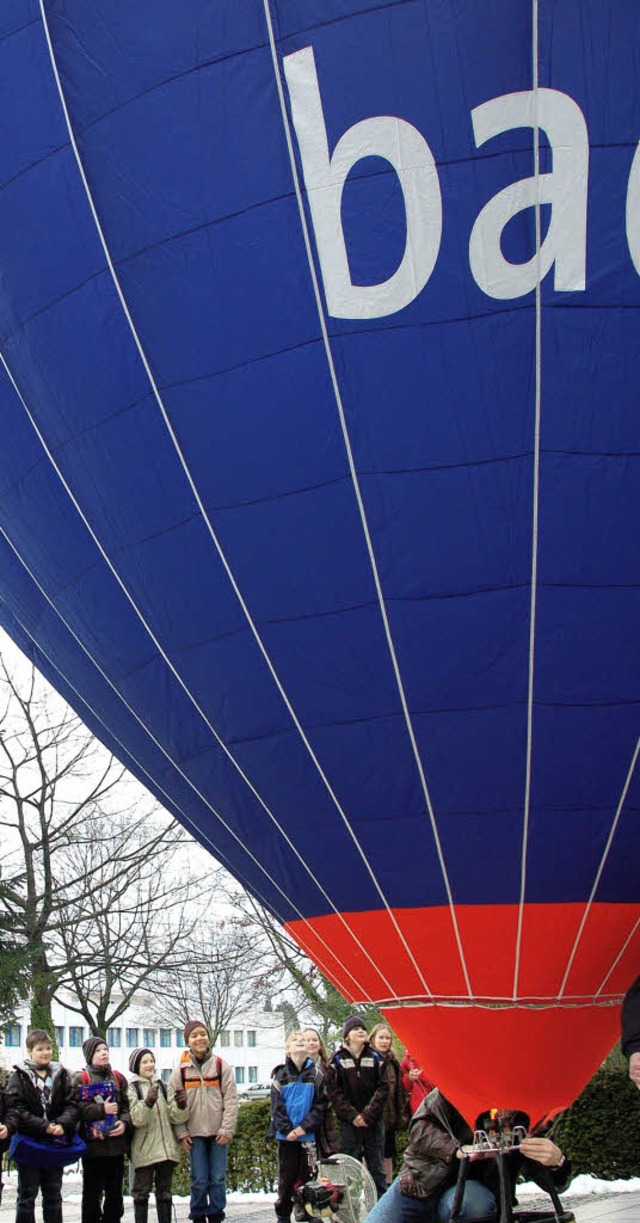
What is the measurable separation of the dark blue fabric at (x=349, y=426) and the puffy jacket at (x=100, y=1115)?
9.78 feet

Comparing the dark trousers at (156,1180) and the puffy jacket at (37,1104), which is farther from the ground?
the puffy jacket at (37,1104)

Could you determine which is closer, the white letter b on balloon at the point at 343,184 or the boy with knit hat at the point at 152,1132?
the white letter b on balloon at the point at 343,184

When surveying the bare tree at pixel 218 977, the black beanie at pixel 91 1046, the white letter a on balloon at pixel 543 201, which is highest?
the bare tree at pixel 218 977

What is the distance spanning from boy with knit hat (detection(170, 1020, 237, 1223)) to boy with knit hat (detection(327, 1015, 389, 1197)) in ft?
2.14

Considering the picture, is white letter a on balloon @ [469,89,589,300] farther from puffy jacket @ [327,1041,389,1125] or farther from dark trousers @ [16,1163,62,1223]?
dark trousers @ [16,1163,62,1223]

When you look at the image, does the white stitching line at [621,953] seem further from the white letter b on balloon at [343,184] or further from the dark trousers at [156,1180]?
the dark trousers at [156,1180]

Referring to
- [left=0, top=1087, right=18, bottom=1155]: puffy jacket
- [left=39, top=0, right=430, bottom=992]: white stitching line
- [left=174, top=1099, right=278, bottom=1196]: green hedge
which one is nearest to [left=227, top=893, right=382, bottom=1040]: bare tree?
[left=174, top=1099, right=278, bottom=1196]: green hedge

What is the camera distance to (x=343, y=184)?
5.13 meters

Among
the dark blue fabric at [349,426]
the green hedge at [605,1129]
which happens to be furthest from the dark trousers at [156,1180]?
the dark blue fabric at [349,426]

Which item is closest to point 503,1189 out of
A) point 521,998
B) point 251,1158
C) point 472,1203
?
point 472,1203

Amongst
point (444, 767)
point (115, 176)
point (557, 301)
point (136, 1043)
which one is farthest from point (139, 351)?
point (136, 1043)

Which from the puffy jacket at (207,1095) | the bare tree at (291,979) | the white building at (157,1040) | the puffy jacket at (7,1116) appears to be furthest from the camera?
the white building at (157,1040)

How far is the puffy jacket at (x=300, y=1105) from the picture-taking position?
829 centimetres

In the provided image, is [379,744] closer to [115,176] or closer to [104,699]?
[104,699]
